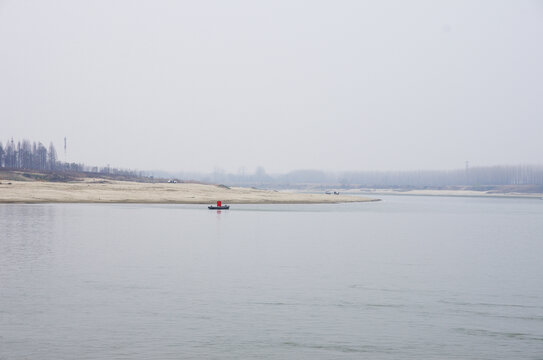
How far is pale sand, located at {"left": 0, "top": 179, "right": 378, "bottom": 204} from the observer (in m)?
124

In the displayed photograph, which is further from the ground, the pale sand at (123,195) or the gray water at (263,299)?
the pale sand at (123,195)

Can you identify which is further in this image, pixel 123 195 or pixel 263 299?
pixel 123 195

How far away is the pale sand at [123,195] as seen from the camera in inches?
4897

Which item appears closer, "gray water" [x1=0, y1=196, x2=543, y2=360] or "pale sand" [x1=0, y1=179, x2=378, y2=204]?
"gray water" [x1=0, y1=196, x2=543, y2=360]

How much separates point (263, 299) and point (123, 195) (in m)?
115

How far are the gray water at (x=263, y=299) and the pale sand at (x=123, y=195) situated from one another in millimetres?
70078

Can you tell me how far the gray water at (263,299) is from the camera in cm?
2186

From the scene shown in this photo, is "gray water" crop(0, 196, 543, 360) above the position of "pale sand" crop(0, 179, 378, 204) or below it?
below

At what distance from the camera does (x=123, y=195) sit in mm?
139000

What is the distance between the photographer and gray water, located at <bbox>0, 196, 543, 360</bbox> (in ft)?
71.7

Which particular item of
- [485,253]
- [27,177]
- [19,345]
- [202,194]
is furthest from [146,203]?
[19,345]

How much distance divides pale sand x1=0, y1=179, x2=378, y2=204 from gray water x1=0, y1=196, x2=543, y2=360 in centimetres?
7008

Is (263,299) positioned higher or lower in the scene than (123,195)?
lower

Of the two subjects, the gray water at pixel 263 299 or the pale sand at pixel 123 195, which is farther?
the pale sand at pixel 123 195
